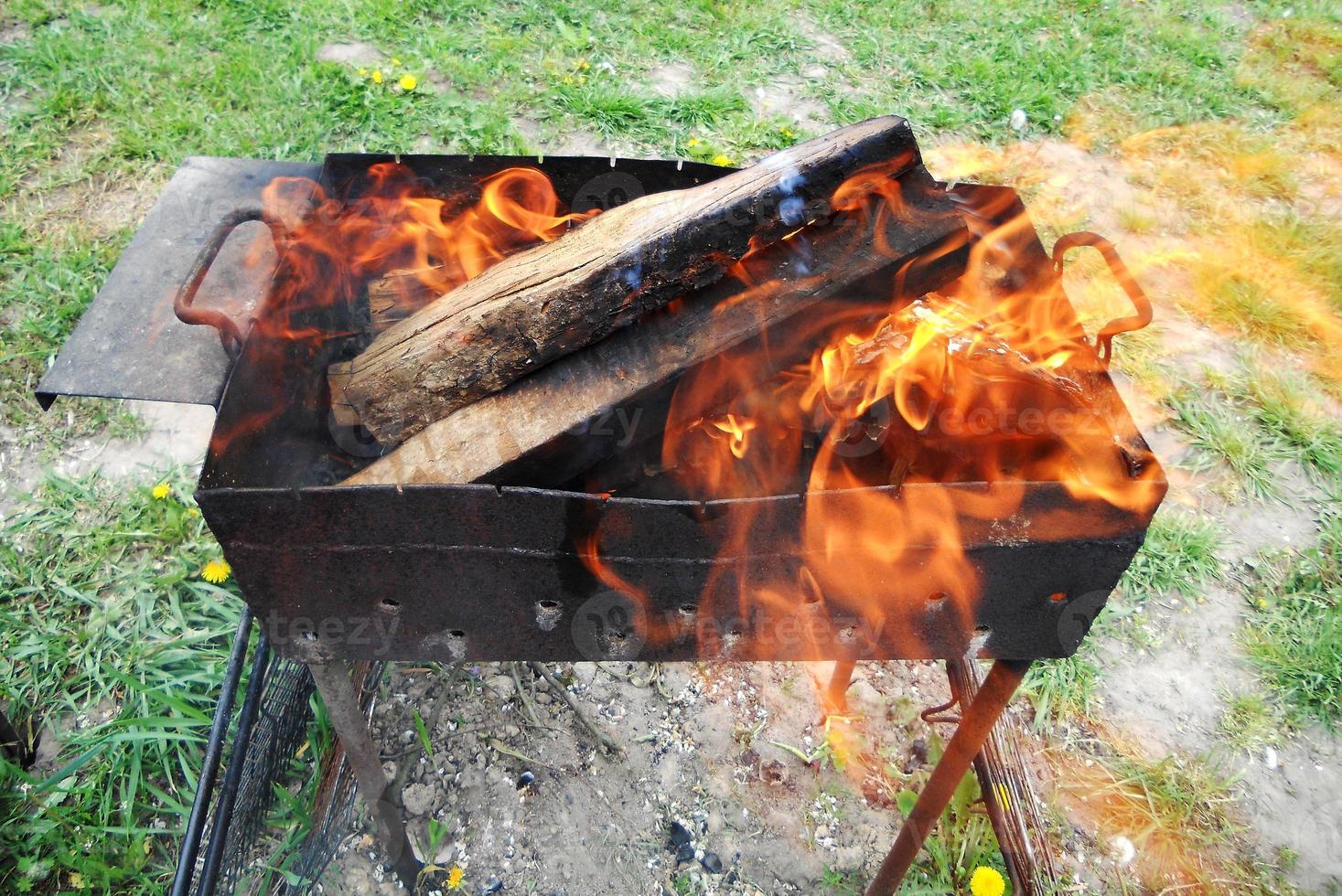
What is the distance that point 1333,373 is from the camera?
3.94 metres

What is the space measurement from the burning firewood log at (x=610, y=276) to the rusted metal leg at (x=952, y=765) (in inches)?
42.0

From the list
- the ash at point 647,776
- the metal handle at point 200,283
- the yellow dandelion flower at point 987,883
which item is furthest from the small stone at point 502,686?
the yellow dandelion flower at point 987,883

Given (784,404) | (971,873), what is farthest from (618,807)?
(784,404)

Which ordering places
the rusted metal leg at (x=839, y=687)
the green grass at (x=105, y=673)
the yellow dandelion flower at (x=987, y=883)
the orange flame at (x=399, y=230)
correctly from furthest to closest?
1. the rusted metal leg at (x=839, y=687)
2. the green grass at (x=105, y=673)
3. the yellow dandelion flower at (x=987, y=883)
4. the orange flame at (x=399, y=230)

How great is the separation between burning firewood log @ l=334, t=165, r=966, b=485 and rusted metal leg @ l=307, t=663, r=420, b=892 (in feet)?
1.48

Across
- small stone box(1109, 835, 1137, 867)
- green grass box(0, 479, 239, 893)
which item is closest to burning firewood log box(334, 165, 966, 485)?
green grass box(0, 479, 239, 893)

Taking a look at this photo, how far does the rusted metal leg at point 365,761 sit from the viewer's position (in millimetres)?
1849

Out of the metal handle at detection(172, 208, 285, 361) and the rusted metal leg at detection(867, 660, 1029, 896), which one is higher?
the metal handle at detection(172, 208, 285, 361)

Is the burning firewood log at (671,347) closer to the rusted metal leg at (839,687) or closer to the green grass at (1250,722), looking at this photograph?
the rusted metal leg at (839,687)

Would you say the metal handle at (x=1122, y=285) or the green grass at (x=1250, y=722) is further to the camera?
the green grass at (x=1250, y=722)

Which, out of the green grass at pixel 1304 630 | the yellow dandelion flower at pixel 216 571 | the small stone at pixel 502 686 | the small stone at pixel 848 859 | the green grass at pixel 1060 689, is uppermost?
the green grass at pixel 1304 630

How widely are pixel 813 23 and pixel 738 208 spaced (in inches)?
184

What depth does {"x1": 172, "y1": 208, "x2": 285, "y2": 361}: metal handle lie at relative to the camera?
1751mm

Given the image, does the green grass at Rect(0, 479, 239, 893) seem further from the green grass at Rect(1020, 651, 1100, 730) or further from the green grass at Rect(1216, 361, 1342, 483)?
the green grass at Rect(1216, 361, 1342, 483)
